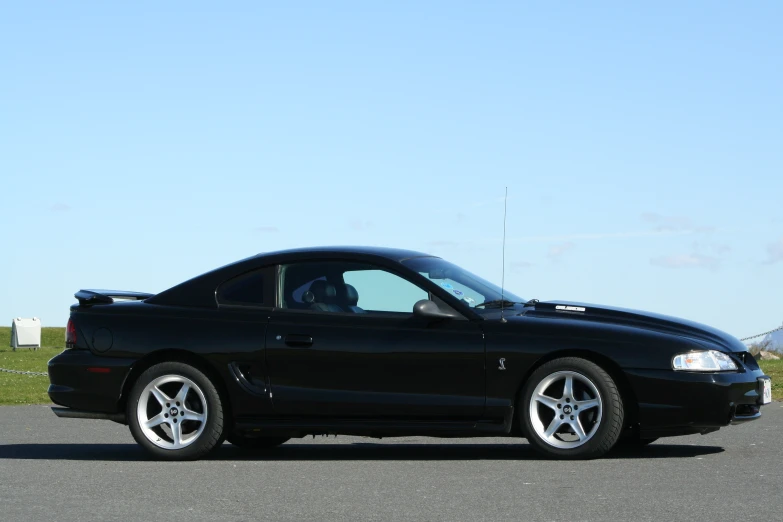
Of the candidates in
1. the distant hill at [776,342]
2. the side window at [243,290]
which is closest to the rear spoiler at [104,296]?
the side window at [243,290]

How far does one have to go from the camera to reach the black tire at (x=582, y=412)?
28.2 ft

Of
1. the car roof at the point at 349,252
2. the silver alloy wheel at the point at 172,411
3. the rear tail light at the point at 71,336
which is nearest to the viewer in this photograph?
the silver alloy wheel at the point at 172,411

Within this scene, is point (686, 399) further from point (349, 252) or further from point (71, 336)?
point (71, 336)

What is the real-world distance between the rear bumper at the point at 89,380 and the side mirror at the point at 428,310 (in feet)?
7.47

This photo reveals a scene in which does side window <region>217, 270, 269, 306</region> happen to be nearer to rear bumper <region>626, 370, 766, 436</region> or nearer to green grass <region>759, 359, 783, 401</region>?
rear bumper <region>626, 370, 766, 436</region>

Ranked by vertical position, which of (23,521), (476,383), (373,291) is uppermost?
(373,291)

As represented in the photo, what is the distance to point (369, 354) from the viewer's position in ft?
29.6

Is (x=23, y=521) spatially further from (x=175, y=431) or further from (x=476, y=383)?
(x=476, y=383)

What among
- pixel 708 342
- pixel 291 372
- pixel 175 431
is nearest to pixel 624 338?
pixel 708 342

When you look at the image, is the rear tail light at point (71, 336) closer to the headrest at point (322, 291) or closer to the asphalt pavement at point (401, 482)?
the asphalt pavement at point (401, 482)

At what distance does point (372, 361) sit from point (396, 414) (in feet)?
1.36

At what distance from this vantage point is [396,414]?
8977 mm

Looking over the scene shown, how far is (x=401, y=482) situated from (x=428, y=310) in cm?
147

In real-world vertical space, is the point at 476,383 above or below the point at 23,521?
above
